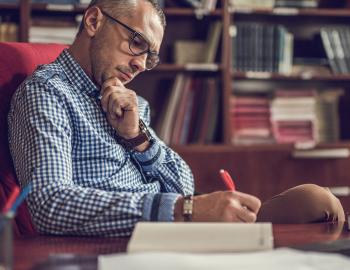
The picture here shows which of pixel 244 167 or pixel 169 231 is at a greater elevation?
pixel 169 231

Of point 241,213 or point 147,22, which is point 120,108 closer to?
point 147,22

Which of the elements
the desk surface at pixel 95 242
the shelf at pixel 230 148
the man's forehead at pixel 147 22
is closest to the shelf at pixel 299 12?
the shelf at pixel 230 148

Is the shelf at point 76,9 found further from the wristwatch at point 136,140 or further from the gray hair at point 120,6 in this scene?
the wristwatch at point 136,140

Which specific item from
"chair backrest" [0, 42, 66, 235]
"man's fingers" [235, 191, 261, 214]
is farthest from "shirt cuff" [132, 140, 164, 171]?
"man's fingers" [235, 191, 261, 214]

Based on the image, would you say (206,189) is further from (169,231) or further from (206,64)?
(169,231)

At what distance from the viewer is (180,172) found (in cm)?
200

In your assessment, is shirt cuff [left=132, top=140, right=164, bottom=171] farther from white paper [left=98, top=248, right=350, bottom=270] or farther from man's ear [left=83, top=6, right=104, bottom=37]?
white paper [left=98, top=248, right=350, bottom=270]

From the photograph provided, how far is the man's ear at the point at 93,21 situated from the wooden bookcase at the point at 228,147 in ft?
5.04

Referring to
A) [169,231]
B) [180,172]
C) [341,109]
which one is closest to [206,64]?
[341,109]

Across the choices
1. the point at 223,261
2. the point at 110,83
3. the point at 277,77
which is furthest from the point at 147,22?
the point at 277,77

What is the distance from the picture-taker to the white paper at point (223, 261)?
0.91 m

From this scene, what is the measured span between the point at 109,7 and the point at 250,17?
2.04 m

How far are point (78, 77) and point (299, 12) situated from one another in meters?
2.10

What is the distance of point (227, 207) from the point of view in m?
1.24
